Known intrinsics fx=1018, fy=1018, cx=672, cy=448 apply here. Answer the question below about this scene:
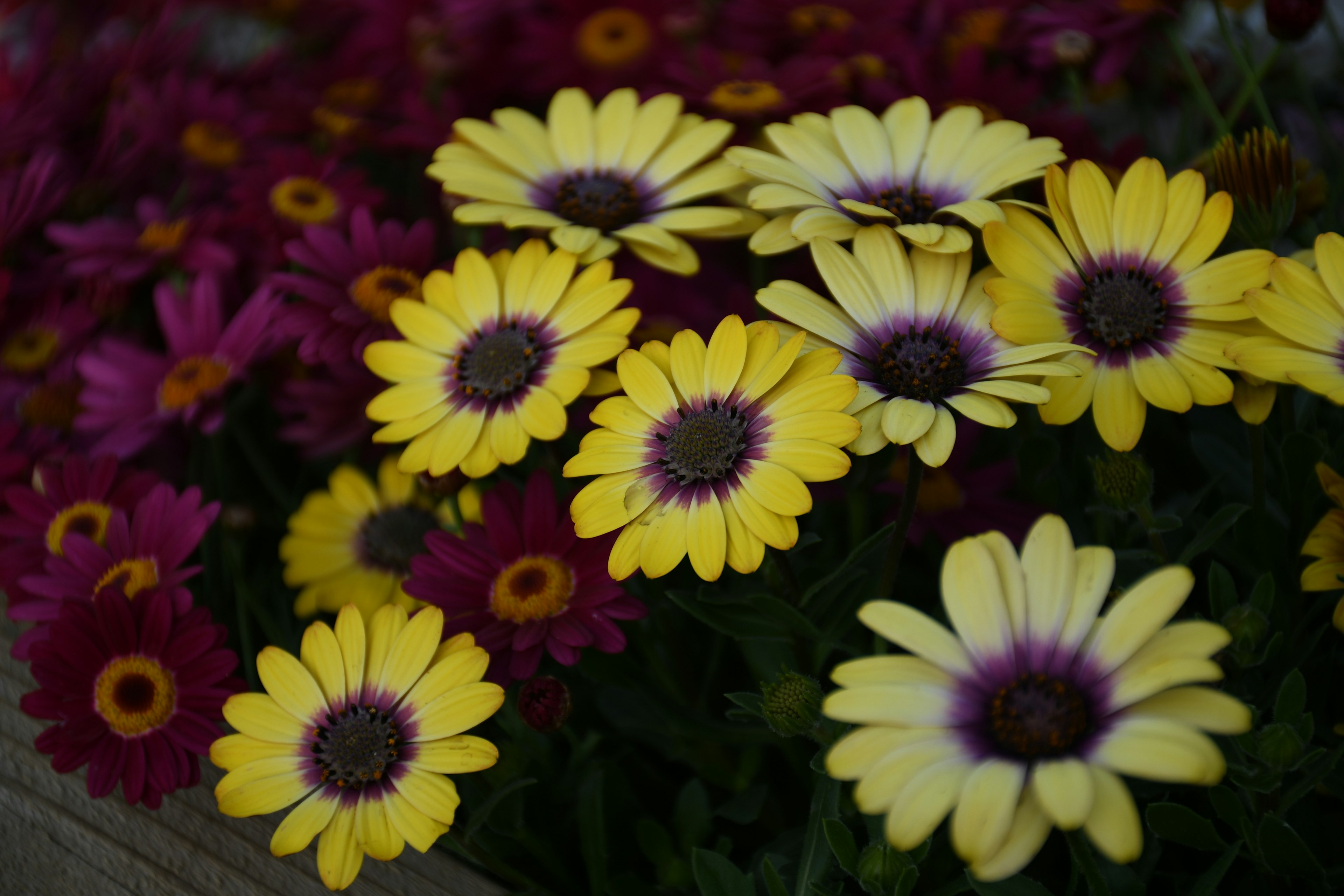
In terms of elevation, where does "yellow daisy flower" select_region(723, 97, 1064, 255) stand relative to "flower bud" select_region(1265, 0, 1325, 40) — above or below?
below

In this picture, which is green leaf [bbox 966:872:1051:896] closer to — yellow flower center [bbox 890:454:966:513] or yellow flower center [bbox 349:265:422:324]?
yellow flower center [bbox 890:454:966:513]

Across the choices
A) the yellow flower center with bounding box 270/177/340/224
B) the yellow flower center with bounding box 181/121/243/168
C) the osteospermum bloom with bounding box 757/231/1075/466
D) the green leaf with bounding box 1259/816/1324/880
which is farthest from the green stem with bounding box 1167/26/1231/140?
the yellow flower center with bounding box 181/121/243/168

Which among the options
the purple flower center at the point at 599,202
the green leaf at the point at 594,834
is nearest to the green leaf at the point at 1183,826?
the green leaf at the point at 594,834

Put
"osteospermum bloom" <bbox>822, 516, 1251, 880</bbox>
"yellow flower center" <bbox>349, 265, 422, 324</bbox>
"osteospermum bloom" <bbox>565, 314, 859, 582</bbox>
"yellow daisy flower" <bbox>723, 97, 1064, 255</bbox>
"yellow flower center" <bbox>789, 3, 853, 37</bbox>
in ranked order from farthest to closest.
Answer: "yellow flower center" <bbox>789, 3, 853, 37</bbox> < "yellow flower center" <bbox>349, 265, 422, 324</bbox> < "yellow daisy flower" <bbox>723, 97, 1064, 255</bbox> < "osteospermum bloom" <bbox>565, 314, 859, 582</bbox> < "osteospermum bloom" <bbox>822, 516, 1251, 880</bbox>

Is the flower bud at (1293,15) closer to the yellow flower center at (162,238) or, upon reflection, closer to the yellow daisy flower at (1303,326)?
the yellow daisy flower at (1303,326)

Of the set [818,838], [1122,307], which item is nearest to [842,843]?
[818,838]

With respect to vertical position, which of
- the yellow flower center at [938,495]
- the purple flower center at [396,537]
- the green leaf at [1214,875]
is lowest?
the purple flower center at [396,537]

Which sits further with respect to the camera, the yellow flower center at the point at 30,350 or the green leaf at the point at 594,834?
the yellow flower center at the point at 30,350
